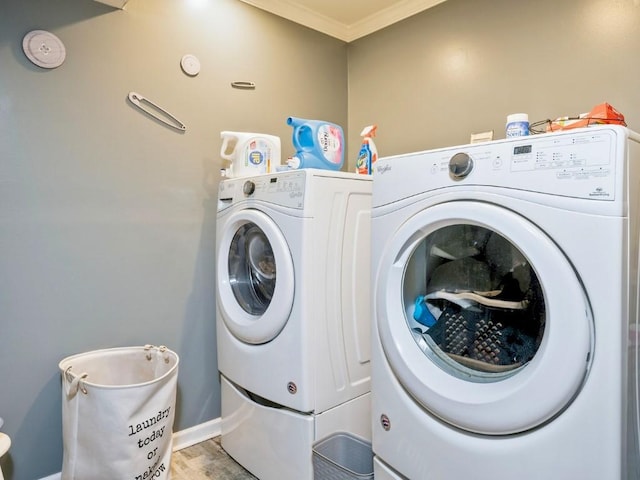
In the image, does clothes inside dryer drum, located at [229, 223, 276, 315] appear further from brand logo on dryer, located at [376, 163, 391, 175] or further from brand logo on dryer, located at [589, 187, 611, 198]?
brand logo on dryer, located at [589, 187, 611, 198]

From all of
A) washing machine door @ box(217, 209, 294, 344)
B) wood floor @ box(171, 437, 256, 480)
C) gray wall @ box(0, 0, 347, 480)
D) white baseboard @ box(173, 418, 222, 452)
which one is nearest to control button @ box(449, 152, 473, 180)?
washing machine door @ box(217, 209, 294, 344)

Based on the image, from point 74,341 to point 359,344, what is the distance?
118 cm

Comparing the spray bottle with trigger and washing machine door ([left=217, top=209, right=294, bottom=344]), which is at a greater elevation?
the spray bottle with trigger

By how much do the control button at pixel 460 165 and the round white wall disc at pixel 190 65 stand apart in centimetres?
147

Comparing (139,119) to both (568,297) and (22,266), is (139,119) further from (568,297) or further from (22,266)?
(568,297)

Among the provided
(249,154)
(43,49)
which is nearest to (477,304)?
(249,154)

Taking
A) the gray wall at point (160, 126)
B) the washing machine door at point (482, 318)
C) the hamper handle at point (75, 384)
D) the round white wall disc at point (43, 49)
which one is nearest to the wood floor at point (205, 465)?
the gray wall at point (160, 126)

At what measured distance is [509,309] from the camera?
3.39 feet

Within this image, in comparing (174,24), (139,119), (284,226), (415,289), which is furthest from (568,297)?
(174,24)

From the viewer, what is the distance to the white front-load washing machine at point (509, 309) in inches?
32.0

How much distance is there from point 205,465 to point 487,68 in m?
2.27

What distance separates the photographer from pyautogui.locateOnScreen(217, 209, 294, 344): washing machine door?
1.54 meters

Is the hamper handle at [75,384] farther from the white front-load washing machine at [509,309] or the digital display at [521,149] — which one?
the digital display at [521,149]

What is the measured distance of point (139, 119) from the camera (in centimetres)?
183
